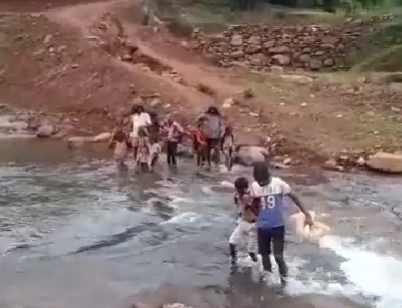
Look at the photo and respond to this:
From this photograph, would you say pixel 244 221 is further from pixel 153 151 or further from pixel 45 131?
pixel 45 131

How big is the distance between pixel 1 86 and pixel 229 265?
1783 cm

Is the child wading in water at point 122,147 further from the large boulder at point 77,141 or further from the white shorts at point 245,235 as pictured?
the white shorts at point 245,235

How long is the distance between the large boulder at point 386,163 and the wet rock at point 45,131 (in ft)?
29.7

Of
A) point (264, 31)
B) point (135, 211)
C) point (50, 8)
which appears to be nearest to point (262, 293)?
→ point (135, 211)

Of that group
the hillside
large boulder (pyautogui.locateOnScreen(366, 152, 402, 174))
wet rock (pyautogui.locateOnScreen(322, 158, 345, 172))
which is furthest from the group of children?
large boulder (pyautogui.locateOnScreen(366, 152, 402, 174))

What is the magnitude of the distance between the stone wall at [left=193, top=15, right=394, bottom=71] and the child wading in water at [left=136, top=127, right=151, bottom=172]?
1228cm

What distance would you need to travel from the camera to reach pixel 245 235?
12.6 m

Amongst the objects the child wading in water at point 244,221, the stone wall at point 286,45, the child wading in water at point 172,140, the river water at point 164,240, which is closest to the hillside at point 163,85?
the stone wall at point 286,45

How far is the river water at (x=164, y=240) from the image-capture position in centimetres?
1219

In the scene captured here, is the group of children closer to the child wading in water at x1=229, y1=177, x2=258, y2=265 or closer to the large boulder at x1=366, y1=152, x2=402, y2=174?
the large boulder at x1=366, y1=152, x2=402, y2=174

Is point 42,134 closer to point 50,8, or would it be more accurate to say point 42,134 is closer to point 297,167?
point 297,167

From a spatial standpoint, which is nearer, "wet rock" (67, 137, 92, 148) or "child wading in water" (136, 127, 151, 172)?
"child wading in water" (136, 127, 151, 172)

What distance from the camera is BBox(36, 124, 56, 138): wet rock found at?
2495 cm

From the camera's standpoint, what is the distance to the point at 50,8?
1329 inches
